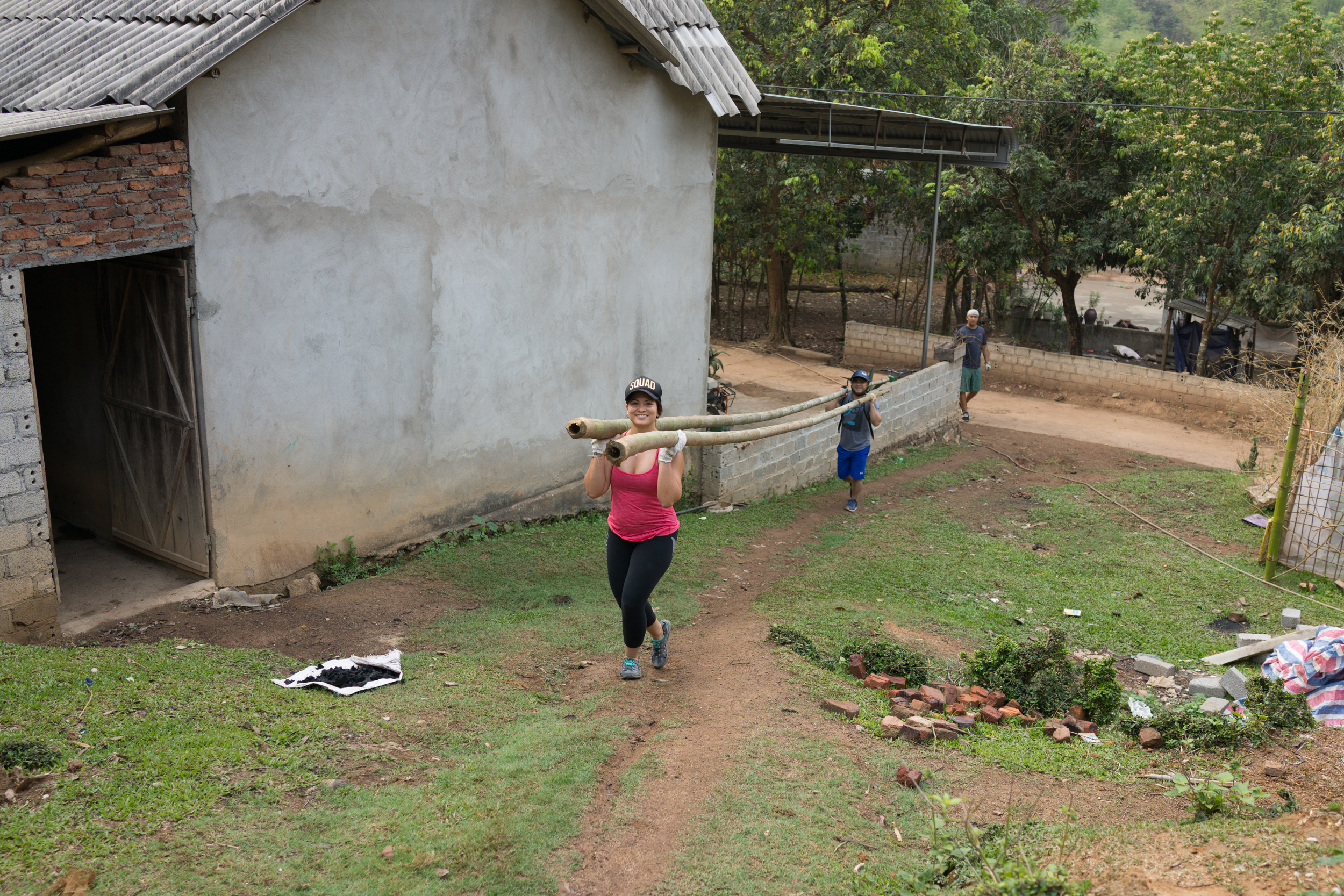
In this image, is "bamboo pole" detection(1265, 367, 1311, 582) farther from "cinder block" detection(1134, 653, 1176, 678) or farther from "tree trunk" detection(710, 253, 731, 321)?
"tree trunk" detection(710, 253, 731, 321)

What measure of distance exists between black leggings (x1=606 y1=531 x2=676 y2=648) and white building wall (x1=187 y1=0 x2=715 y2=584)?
332cm

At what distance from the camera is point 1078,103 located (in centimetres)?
1853

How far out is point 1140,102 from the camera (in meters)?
18.6

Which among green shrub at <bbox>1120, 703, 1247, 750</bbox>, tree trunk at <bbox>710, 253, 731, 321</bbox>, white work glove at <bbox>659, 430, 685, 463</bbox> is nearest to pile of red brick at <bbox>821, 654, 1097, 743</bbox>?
green shrub at <bbox>1120, 703, 1247, 750</bbox>

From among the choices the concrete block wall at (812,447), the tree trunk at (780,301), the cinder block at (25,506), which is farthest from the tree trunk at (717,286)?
the cinder block at (25,506)

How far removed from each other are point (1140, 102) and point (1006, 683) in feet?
52.6

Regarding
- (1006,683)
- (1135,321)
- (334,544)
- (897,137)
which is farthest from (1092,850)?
(1135,321)

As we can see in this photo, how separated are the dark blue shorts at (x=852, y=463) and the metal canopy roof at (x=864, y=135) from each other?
4.23m

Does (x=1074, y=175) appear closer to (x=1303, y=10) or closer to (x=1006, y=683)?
(x=1303, y=10)

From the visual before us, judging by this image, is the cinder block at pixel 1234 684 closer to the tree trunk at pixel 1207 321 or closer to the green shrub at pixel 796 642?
the green shrub at pixel 796 642

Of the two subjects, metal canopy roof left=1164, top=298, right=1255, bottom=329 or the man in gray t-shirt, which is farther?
metal canopy roof left=1164, top=298, right=1255, bottom=329

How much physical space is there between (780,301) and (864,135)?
7.71 metres

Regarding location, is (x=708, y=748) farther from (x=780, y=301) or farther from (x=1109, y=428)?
(x=780, y=301)

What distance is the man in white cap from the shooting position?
15.6m
